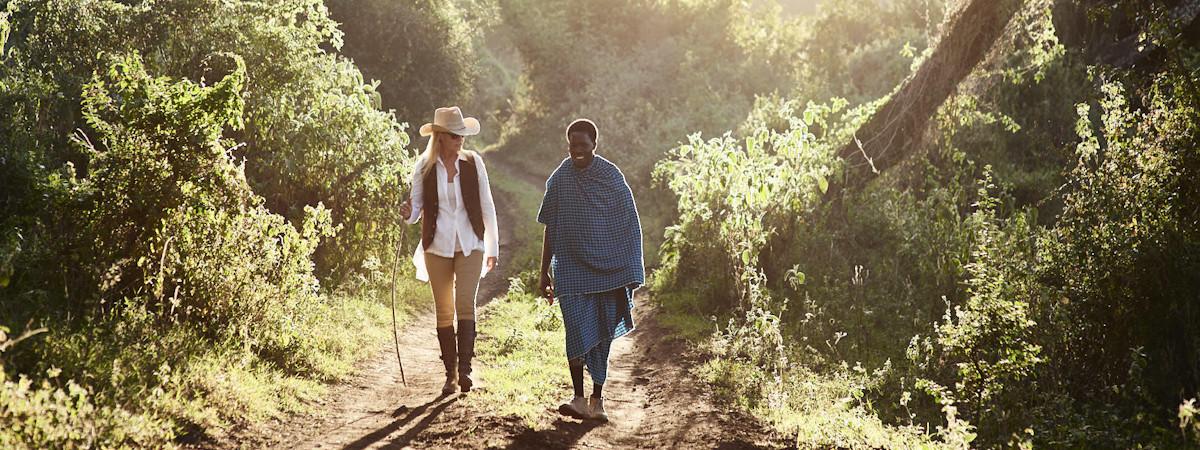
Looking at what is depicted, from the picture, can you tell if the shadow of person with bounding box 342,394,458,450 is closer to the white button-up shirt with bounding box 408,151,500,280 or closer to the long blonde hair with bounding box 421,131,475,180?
the white button-up shirt with bounding box 408,151,500,280

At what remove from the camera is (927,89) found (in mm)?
13625

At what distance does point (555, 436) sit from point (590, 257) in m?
1.30

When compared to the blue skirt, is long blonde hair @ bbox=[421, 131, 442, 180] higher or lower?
higher

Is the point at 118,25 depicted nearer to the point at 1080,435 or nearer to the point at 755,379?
the point at 755,379

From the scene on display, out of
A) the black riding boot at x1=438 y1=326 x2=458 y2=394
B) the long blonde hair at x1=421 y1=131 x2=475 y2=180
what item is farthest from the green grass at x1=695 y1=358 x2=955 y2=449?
the long blonde hair at x1=421 y1=131 x2=475 y2=180

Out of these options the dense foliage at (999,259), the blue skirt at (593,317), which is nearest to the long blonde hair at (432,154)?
the blue skirt at (593,317)

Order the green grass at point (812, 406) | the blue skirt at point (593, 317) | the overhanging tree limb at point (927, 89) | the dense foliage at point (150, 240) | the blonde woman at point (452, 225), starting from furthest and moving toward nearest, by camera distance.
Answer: the overhanging tree limb at point (927, 89), the blonde woman at point (452, 225), the blue skirt at point (593, 317), the green grass at point (812, 406), the dense foliage at point (150, 240)

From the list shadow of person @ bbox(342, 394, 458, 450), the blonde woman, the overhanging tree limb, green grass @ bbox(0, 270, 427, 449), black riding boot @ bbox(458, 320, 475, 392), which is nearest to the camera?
green grass @ bbox(0, 270, 427, 449)

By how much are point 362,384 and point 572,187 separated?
2676mm

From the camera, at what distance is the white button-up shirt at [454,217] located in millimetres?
6715

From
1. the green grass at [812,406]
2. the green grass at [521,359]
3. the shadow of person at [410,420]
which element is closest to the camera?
the shadow of person at [410,420]

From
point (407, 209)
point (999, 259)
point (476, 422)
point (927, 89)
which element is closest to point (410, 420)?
point (476, 422)

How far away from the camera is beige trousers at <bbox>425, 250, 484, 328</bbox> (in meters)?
6.81

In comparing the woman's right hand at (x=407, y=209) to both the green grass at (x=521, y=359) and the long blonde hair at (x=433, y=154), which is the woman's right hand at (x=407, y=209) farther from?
the green grass at (x=521, y=359)
